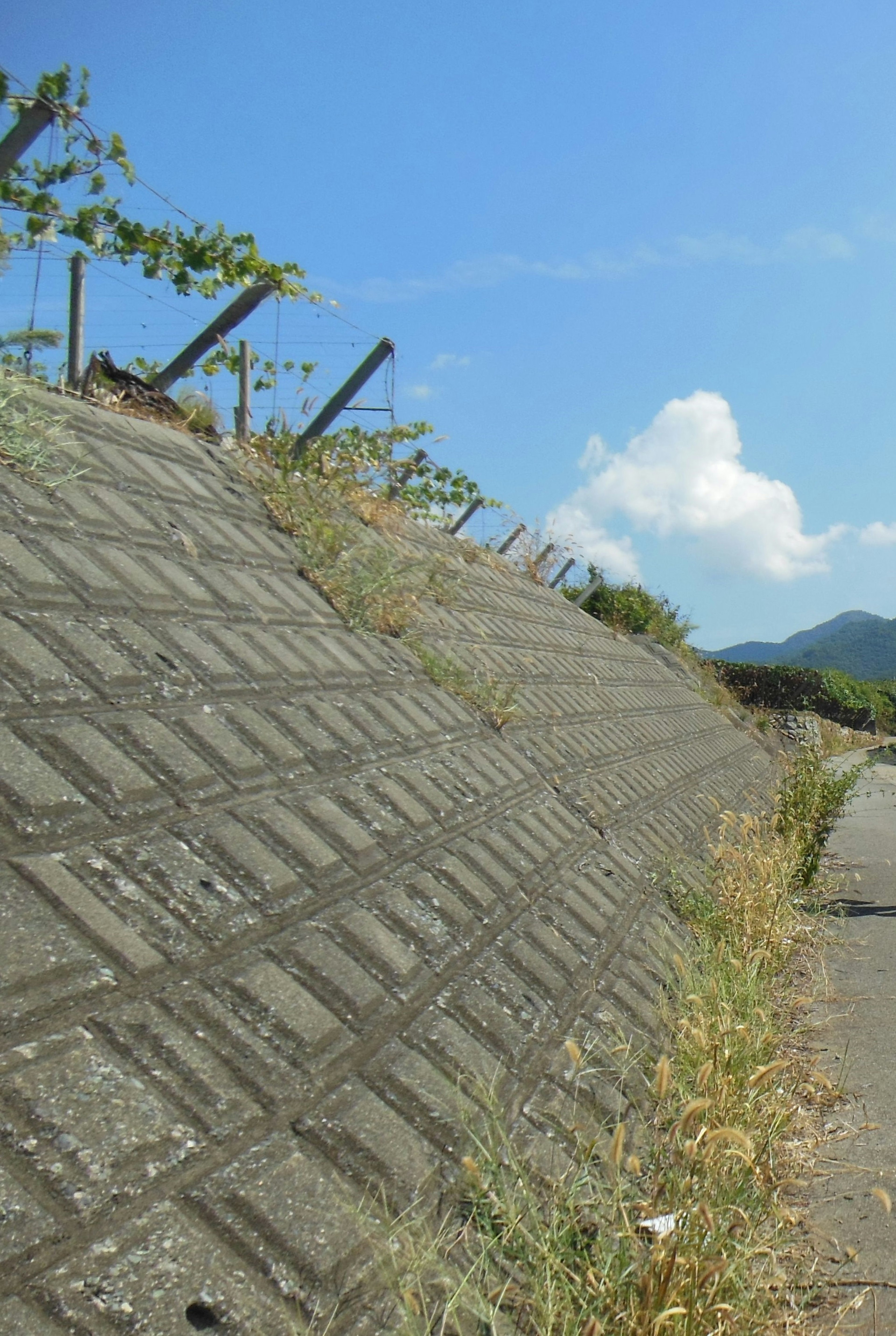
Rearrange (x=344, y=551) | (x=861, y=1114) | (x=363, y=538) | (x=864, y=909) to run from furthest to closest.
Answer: (x=864, y=909) → (x=363, y=538) → (x=344, y=551) → (x=861, y=1114)

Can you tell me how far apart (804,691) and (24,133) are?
2990 cm

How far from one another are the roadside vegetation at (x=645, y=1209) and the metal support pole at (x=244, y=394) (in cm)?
376

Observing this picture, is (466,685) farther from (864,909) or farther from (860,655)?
(860,655)

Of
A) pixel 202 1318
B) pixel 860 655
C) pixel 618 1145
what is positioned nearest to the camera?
pixel 202 1318

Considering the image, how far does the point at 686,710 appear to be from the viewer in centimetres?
1052

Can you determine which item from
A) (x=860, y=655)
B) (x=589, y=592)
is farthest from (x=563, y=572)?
(x=860, y=655)

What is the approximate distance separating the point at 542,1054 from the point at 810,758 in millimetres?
8218

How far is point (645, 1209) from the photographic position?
7.16 feet

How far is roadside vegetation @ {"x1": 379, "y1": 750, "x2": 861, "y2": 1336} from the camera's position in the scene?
5.88 ft

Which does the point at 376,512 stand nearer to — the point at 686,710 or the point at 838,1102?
the point at 838,1102

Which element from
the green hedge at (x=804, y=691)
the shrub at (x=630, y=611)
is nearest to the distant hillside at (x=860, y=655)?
the green hedge at (x=804, y=691)

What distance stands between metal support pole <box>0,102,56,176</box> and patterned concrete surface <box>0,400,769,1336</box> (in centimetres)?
86

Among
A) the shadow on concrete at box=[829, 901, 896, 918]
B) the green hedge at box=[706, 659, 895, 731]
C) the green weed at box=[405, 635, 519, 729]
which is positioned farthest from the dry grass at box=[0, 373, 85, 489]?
the green hedge at box=[706, 659, 895, 731]

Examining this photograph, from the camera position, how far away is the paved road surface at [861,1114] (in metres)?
2.47
